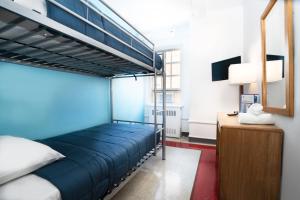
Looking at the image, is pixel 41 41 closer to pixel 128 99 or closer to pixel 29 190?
pixel 29 190

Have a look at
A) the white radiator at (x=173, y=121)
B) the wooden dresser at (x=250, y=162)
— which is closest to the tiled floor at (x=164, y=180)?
the wooden dresser at (x=250, y=162)

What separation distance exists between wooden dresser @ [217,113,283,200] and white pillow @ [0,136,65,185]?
146 centimetres

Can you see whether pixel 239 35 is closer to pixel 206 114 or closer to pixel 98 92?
pixel 206 114

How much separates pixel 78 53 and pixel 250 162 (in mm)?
1962

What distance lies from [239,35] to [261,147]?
273 cm

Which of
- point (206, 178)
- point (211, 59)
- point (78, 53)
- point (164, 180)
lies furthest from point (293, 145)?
point (211, 59)

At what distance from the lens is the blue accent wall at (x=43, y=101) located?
1626 millimetres

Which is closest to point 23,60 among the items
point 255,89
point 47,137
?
point 47,137

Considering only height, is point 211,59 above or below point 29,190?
above

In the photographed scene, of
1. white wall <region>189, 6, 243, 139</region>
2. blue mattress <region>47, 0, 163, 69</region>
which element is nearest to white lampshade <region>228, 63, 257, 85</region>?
white wall <region>189, 6, 243, 139</region>

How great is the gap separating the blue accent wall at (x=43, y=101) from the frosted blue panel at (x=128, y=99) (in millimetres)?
635

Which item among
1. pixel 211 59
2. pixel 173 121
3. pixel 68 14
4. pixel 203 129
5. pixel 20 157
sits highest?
pixel 211 59

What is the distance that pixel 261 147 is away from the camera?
1.29m

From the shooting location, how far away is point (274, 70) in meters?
1.42
